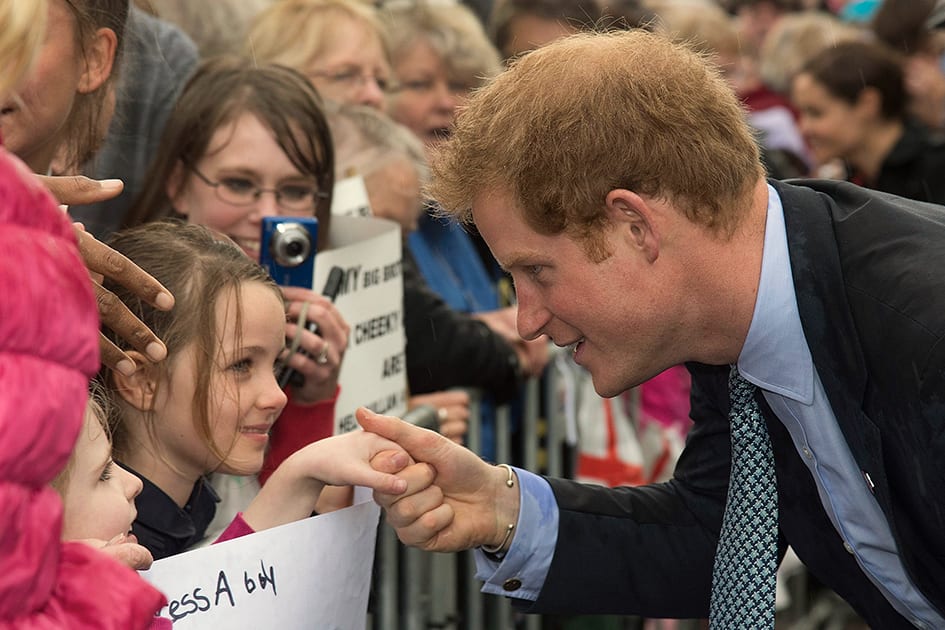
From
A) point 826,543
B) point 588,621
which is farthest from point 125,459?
point 588,621

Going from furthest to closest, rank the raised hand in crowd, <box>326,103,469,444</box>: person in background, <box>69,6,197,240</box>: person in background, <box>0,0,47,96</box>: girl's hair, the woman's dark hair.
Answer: the woman's dark hair, <box>326,103,469,444</box>: person in background, <box>69,6,197,240</box>: person in background, the raised hand in crowd, <box>0,0,47,96</box>: girl's hair

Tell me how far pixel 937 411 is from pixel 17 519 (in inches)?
60.3

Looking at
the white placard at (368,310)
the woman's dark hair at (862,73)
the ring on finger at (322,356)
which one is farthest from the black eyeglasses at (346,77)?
the woman's dark hair at (862,73)

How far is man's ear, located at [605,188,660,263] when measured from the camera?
2557 mm

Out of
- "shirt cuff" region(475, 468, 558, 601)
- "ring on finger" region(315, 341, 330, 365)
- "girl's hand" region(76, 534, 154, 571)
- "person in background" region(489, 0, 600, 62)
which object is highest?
"girl's hand" region(76, 534, 154, 571)

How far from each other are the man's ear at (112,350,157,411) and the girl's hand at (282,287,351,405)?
2.04ft

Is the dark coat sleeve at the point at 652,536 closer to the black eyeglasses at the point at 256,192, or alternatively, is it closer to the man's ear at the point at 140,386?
the man's ear at the point at 140,386

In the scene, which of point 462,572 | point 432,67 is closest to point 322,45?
point 432,67

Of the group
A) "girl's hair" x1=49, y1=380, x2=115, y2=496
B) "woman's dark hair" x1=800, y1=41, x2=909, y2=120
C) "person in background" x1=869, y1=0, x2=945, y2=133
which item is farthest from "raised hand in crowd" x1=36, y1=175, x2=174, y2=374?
"person in background" x1=869, y1=0, x2=945, y2=133

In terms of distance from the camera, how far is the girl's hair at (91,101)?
2.67m

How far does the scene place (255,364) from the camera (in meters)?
2.74

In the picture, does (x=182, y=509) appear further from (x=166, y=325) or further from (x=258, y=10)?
(x=258, y=10)

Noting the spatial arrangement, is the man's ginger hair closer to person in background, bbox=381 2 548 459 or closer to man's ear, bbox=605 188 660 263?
man's ear, bbox=605 188 660 263

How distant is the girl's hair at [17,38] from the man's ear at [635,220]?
1206mm
